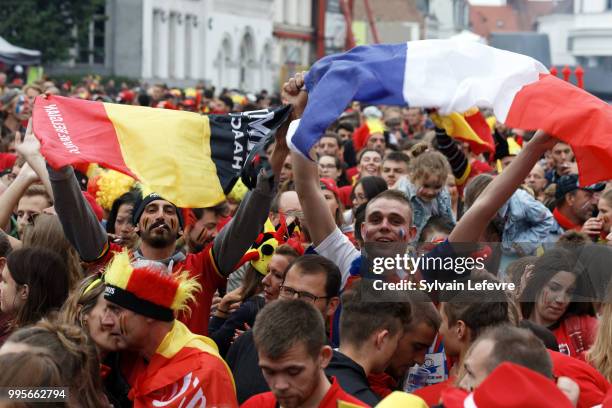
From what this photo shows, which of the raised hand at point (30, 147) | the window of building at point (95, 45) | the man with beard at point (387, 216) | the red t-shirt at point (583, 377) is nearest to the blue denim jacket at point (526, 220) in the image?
the man with beard at point (387, 216)

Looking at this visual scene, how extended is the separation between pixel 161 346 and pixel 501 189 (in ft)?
5.43

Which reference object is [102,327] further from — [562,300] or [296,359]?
[562,300]

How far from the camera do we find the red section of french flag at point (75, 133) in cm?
616

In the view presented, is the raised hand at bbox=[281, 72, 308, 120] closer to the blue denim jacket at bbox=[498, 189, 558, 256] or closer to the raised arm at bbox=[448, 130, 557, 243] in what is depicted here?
the raised arm at bbox=[448, 130, 557, 243]

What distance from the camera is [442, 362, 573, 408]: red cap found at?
359 centimetres

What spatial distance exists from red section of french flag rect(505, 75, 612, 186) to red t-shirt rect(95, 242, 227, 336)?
5.31 feet

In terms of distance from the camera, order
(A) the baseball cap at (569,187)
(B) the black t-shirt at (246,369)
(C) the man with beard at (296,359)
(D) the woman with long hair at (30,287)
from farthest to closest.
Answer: (A) the baseball cap at (569,187), (D) the woman with long hair at (30,287), (B) the black t-shirt at (246,369), (C) the man with beard at (296,359)

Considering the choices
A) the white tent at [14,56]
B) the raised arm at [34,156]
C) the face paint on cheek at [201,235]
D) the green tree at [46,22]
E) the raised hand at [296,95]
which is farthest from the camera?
the green tree at [46,22]

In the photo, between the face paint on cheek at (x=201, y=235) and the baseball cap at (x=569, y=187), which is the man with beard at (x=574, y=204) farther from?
the face paint on cheek at (x=201, y=235)

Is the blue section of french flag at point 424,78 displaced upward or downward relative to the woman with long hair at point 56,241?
upward

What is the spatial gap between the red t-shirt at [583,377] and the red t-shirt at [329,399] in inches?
32.9

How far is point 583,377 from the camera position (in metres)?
4.92

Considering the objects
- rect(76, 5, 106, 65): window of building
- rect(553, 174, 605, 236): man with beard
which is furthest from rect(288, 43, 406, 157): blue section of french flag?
rect(76, 5, 106, 65): window of building

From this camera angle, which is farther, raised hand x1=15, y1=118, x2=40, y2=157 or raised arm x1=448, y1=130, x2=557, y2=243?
raised hand x1=15, y1=118, x2=40, y2=157
